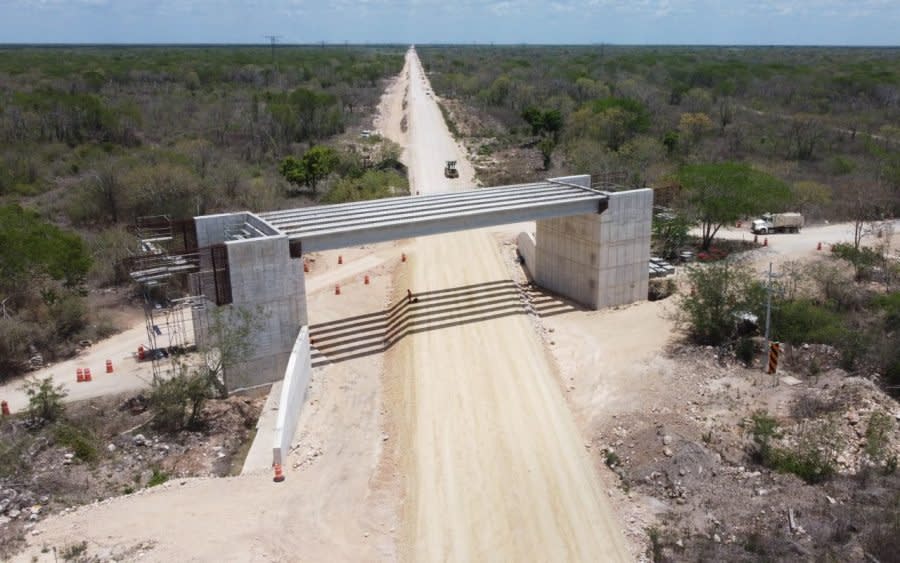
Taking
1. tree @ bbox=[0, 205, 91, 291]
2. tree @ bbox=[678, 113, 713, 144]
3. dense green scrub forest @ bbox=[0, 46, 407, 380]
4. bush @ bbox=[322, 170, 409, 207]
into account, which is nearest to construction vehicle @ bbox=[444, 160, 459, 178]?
dense green scrub forest @ bbox=[0, 46, 407, 380]

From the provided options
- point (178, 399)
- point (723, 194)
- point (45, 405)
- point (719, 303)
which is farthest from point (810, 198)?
point (45, 405)

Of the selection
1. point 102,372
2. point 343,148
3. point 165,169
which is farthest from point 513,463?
point 343,148

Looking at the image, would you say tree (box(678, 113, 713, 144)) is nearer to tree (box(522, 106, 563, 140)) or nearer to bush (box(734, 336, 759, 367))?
tree (box(522, 106, 563, 140))

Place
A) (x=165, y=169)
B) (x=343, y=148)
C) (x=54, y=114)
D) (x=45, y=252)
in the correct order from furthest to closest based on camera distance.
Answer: (x=343, y=148) → (x=54, y=114) → (x=165, y=169) → (x=45, y=252)

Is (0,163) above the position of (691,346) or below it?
above

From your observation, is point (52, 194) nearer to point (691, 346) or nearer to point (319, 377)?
point (319, 377)

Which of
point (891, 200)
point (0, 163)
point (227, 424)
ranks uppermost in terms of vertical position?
point (0, 163)

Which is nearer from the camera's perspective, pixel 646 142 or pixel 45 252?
pixel 45 252
